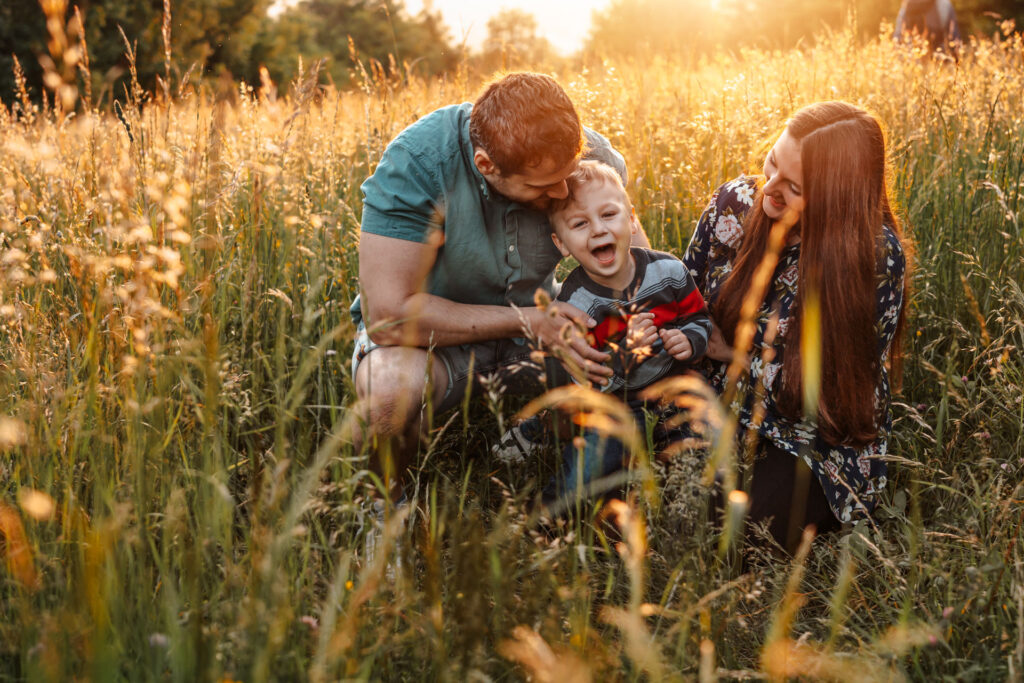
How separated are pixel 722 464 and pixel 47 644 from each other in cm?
119

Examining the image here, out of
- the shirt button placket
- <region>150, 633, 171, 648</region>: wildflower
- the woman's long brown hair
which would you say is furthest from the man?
<region>150, 633, 171, 648</region>: wildflower

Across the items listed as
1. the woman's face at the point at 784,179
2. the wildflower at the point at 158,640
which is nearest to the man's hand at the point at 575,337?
the woman's face at the point at 784,179

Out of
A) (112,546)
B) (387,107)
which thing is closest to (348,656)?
(112,546)

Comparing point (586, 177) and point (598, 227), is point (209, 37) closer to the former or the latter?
point (586, 177)

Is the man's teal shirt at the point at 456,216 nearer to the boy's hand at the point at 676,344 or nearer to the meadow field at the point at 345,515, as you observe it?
the meadow field at the point at 345,515

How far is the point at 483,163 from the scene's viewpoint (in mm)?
2203

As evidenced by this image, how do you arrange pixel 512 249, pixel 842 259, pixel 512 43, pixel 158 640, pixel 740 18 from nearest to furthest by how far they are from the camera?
pixel 158 640, pixel 842 259, pixel 512 249, pixel 512 43, pixel 740 18

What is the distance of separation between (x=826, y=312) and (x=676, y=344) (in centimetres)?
43

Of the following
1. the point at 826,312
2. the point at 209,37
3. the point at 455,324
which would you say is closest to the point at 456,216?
the point at 455,324

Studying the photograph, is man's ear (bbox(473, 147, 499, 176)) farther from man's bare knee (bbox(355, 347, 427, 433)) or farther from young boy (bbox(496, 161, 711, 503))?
man's bare knee (bbox(355, 347, 427, 433))

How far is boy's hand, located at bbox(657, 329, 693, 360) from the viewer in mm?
2184

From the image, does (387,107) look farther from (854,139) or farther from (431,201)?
(854,139)

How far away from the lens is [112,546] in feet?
3.97

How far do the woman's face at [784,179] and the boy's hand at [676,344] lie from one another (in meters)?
0.48
